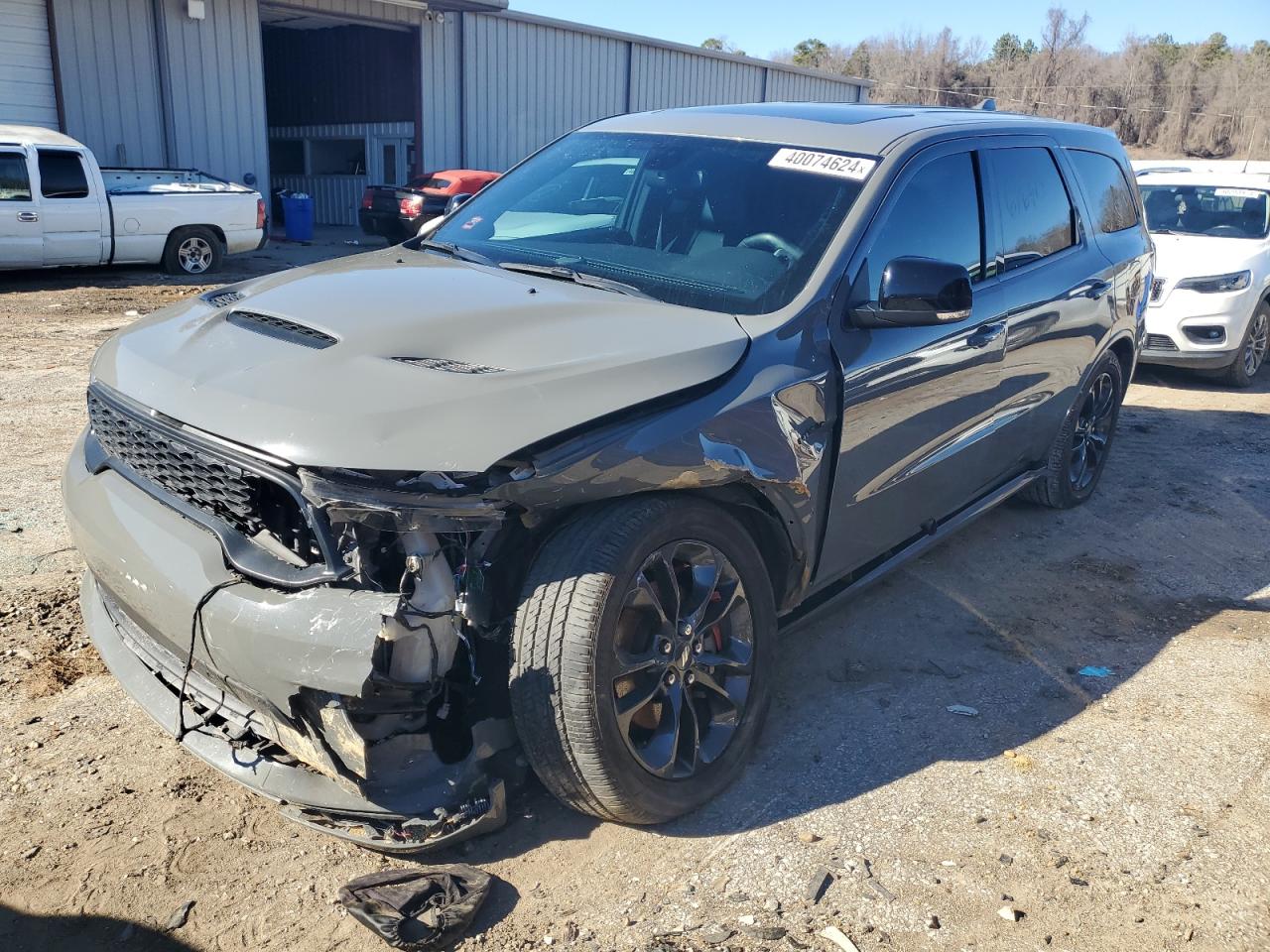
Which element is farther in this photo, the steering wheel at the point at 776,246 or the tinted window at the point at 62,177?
the tinted window at the point at 62,177

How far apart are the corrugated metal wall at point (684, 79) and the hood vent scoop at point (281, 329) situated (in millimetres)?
23249

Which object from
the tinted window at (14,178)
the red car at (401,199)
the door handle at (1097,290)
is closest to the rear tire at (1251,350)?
the door handle at (1097,290)

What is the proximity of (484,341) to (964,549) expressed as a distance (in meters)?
3.23

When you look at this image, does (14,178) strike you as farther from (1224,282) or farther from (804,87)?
(804,87)

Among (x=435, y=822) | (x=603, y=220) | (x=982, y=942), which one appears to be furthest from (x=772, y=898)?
(x=603, y=220)

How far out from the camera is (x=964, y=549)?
5188 mm

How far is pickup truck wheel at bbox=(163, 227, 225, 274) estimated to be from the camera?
1347 centimetres

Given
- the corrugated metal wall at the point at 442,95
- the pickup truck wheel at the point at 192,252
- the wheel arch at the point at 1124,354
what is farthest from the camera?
the corrugated metal wall at the point at 442,95

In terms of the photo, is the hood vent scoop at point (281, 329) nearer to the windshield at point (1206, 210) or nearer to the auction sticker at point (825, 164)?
the auction sticker at point (825, 164)

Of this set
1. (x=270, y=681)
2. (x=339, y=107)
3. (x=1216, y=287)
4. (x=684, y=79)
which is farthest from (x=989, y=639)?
(x=684, y=79)

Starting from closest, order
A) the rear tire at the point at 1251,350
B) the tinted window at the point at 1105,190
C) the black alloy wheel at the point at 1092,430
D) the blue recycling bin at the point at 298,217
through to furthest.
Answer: the tinted window at the point at 1105,190
the black alloy wheel at the point at 1092,430
the rear tire at the point at 1251,350
the blue recycling bin at the point at 298,217

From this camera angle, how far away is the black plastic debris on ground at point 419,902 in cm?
243

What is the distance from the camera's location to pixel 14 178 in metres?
11.8

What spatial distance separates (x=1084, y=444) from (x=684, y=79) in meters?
23.1
